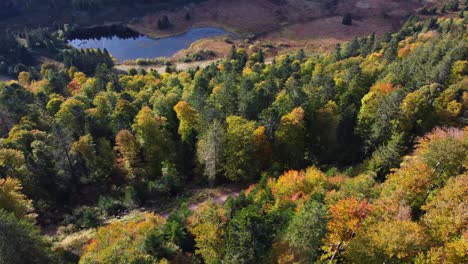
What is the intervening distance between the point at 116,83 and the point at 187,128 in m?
53.3

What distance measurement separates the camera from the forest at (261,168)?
41.4 meters

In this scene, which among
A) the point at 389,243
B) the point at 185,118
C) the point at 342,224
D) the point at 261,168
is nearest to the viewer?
the point at 389,243

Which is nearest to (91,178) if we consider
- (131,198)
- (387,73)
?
(131,198)

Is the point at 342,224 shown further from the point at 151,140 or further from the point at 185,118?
the point at 185,118

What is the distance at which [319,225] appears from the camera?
40.2m

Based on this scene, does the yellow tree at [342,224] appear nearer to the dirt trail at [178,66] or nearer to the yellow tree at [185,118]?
the yellow tree at [185,118]

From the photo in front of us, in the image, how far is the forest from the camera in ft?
136

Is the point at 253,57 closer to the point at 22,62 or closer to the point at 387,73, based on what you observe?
the point at 387,73

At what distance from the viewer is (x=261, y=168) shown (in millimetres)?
78500

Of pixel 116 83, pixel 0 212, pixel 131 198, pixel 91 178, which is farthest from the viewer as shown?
pixel 116 83

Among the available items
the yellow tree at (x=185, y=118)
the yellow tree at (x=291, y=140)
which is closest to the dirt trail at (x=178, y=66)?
the yellow tree at (x=185, y=118)

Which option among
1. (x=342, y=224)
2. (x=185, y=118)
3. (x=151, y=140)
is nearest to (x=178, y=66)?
(x=185, y=118)

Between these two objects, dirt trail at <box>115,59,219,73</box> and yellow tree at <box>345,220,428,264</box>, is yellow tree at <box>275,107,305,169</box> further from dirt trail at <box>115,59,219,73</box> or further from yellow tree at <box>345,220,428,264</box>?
dirt trail at <box>115,59,219,73</box>

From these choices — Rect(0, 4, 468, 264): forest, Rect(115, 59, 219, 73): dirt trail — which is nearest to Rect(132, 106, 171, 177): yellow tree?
Rect(0, 4, 468, 264): forest
